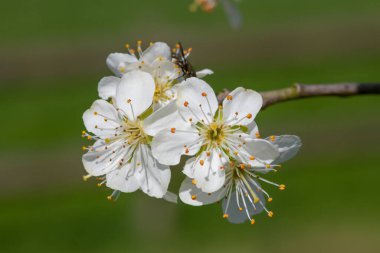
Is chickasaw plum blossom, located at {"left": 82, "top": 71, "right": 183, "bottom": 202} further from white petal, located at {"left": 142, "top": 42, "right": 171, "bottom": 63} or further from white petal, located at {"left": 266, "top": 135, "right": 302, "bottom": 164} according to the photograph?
white petal, located at {"left": 266, "top": 135, "right": 302, "bottom": 164}

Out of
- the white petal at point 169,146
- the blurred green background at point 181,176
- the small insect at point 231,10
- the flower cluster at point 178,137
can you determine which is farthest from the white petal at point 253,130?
the blurred green background at point 181,176

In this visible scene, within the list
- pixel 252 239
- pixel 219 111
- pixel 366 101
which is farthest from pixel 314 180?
pixel 219 111

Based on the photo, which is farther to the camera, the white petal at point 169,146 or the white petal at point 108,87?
the white petal at point 108,87

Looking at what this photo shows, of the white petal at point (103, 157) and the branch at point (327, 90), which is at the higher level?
the branch at point (327, 90)

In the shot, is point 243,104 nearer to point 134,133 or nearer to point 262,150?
point 262,150

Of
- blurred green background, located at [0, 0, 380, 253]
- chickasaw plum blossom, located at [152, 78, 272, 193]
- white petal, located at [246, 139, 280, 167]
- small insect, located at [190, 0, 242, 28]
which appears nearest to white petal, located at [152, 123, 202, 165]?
chickasaw plum blossom, located at [152, 78, 272, 193]

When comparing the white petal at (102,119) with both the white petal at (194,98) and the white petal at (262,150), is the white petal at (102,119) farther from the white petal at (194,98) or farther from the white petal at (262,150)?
the white petal at (262,150)
